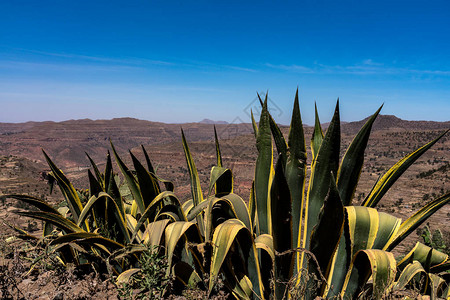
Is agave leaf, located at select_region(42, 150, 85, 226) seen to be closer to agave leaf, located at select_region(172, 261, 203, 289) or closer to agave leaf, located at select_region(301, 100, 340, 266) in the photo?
agave leaf, located at select_region(172, 261, 203, 289)

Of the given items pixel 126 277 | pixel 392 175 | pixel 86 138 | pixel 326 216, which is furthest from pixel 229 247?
pixel 86 138

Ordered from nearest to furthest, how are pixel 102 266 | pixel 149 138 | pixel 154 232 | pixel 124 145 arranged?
pixel 154 232, pixel 102 266, pixel 124 145, pixel 149 138

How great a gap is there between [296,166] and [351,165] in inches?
12.0

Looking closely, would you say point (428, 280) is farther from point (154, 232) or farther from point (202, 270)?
point (154, 232)

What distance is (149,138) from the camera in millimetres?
86438

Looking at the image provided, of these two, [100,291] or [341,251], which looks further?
[100,291]

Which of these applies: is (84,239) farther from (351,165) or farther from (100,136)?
(100,136)

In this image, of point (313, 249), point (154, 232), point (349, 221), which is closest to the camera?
point (349, 221)

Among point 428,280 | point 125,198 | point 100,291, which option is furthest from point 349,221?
point 125,198

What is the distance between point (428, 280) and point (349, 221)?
0.86 meters

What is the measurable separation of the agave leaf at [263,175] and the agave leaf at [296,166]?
0.38 feet

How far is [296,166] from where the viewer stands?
1685mm

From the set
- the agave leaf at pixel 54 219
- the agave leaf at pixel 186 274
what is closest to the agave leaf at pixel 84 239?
the agave leaf at pixel 54 219

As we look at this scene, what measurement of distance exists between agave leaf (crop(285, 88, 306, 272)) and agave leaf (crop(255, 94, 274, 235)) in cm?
12
